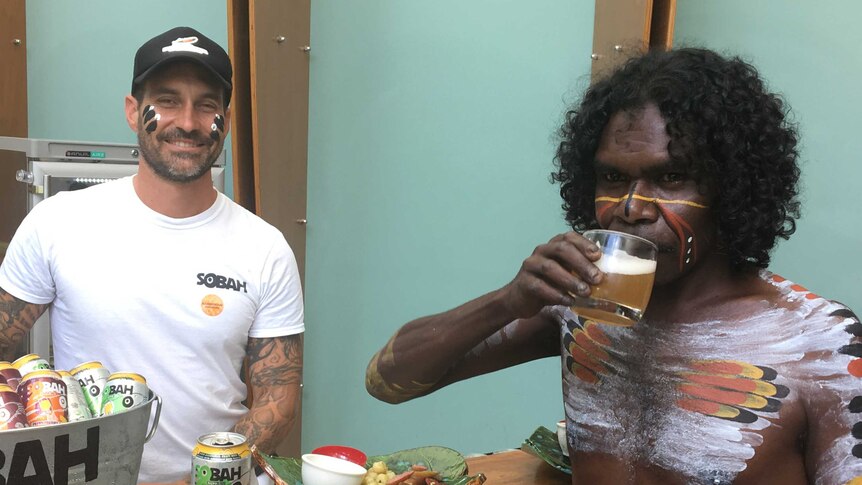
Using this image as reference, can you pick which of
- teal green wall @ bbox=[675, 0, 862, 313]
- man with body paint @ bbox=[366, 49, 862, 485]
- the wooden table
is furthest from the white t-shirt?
teal green wall @ bbox=[675, 0, 862, 313]

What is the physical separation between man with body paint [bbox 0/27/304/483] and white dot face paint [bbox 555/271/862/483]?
0.88 metres

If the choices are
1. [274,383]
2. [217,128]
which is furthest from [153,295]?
[217,128]

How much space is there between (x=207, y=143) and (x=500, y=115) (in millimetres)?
1719

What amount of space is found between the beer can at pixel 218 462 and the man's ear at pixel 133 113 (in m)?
1.20

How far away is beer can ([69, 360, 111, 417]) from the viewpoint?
1044 mm

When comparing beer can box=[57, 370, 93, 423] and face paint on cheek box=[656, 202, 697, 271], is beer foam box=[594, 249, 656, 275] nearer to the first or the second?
face paint on cheek box=[656, 202, 697, 271]

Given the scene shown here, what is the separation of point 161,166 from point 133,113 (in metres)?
0.22

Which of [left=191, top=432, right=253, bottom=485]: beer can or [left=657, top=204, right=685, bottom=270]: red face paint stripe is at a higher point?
[left=657, top=204, right=685, bottom=270]: red face paint stripe

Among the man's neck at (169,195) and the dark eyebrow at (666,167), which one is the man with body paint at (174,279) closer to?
the man's neck at (169,195)

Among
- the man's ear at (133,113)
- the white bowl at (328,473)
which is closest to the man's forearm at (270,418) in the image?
the white bowl at (328,473)

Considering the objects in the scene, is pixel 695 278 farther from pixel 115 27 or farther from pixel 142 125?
pixel 115 27

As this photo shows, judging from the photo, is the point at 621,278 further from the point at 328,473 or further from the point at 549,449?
the point at 549,449

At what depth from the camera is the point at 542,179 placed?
11.5 ft

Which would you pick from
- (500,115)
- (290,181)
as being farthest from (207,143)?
(500,115)
